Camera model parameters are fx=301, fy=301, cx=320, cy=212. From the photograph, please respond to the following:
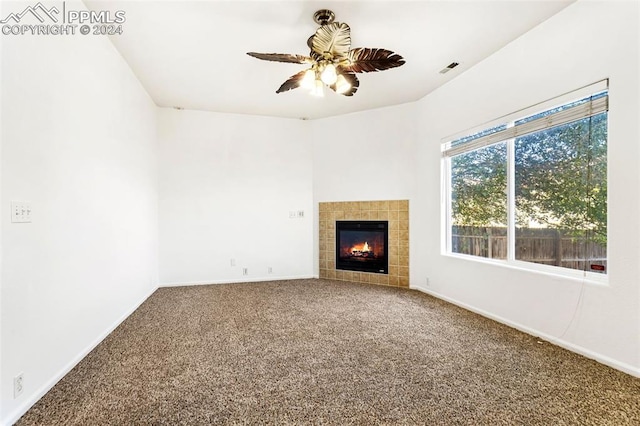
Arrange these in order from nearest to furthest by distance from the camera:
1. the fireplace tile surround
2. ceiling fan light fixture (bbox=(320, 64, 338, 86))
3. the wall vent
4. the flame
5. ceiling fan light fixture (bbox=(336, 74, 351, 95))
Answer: ceiling fan light fixture (bbox=(320, 64, 338, 86)) < ceiling fan light fixture (bbox=(336, 74, 351, 95)) < the wall vent < the fireplace tile surround < the flame

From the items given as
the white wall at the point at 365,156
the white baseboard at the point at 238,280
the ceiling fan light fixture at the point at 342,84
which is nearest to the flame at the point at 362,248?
the white wall at the point at 365,156

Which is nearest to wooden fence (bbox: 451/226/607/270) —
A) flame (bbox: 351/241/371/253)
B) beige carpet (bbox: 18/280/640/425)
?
beige carpet (bbox: 18/280/640/425)

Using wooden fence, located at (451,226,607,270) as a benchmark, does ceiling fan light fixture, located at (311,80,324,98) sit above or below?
above

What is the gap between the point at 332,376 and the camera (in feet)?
6.71

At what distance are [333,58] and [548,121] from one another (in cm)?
199

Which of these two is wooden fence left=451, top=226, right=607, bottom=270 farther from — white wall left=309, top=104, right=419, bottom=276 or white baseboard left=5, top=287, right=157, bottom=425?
white baseboard left=5, top=287, right=157, bottom=425

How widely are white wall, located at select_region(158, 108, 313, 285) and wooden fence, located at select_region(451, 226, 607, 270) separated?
2583mm

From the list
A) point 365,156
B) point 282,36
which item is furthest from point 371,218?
point 282,36

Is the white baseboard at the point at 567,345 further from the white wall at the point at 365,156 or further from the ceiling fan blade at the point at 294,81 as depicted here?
the ceiling fan blade at the point at 294,81

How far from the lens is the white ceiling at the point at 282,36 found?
2408mm

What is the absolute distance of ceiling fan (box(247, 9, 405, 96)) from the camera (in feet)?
7.59

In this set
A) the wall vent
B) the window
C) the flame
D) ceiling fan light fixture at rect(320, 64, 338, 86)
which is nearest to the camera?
the window

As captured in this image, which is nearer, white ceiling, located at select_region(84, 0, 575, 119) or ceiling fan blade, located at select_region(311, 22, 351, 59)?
ceiling fan blade, located at select_region(311, 22, 351, 59)

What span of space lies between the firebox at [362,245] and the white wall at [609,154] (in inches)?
50.7
